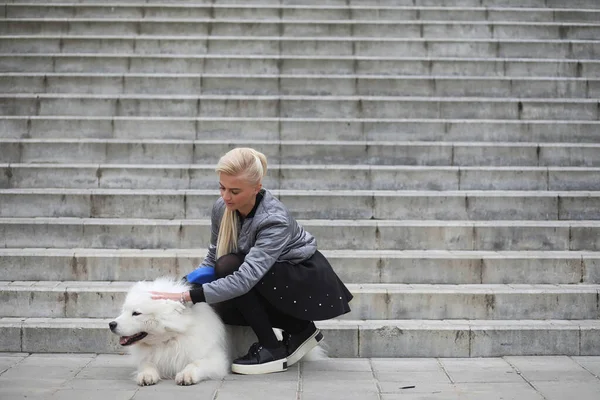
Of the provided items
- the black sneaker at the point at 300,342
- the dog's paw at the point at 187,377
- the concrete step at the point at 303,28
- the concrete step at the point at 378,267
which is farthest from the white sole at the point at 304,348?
the concrete step at the point at 303,28

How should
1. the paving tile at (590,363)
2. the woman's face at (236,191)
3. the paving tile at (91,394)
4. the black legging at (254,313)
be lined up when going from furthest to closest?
the paving tile at (590,363) < the black legging at (254,313) < the woman's face at (236,191) < the paving tile at (91,394)

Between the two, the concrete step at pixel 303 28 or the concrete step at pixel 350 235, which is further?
the concrete step at pixel 303 28

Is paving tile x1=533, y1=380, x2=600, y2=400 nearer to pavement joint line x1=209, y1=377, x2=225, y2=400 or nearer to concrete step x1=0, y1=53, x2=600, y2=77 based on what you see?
pavement joint line x1=209, y1=377, x2=225, y2=400

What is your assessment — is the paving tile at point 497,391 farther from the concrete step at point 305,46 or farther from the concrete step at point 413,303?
the concrete step at point 305,46

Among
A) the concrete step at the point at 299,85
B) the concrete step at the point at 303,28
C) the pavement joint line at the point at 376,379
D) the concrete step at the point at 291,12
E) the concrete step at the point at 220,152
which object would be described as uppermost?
the concrete step at the point at 291,12

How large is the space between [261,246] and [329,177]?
8.98 ft

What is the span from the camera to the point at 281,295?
507 centimetres

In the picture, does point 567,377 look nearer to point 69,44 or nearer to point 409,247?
point 409,247

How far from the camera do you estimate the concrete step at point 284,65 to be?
922 centimetres

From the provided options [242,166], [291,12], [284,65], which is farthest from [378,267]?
[291,12]

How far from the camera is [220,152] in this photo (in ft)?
26.1

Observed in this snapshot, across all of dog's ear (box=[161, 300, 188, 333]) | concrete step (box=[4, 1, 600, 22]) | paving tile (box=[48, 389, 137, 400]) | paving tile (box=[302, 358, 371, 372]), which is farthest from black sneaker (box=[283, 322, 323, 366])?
concrete step (box=[4, 1, 600, 22])

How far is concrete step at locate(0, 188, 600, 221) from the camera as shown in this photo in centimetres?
713

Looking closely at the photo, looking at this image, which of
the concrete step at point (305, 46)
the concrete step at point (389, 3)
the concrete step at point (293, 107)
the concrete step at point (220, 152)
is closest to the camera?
the concrete step at point (220, 152)
